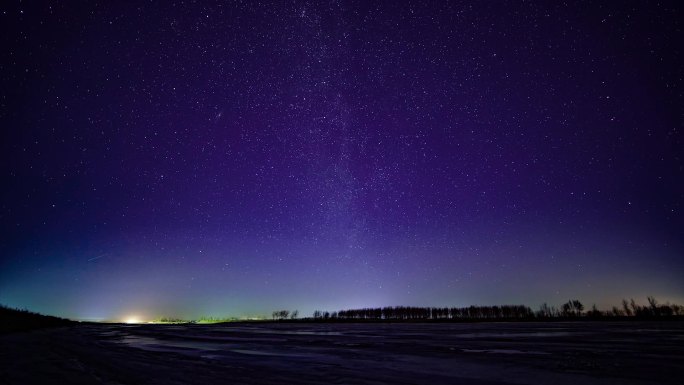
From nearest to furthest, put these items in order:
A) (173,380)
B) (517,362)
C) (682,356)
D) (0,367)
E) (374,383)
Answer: (374,383) < (173,380) < (0,367) < (517,362) < (682,356)

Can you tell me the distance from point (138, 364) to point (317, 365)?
202 inches

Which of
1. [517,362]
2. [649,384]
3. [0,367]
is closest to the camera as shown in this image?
[649,384]

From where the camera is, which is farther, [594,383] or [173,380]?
[173,380]

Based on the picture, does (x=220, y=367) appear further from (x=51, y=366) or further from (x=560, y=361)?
(x=560, y=361)

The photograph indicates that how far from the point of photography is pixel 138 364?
10.5 metres

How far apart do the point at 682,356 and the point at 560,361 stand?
12.9ft

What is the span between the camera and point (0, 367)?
945 centimetres

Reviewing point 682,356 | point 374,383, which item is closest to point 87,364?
point 374,383

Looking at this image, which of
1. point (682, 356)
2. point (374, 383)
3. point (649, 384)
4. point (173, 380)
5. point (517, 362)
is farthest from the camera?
point (682, 356)

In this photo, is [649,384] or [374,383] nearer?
[649,384]

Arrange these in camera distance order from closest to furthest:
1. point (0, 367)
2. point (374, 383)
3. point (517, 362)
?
1. point (374, 383)
2. point (0, 367)
3. point (517, 362)

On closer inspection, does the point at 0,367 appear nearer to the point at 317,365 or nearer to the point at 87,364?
the point at 87,364

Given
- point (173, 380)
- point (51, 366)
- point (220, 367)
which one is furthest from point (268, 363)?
point (51, 366)

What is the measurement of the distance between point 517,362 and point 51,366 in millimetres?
12700
